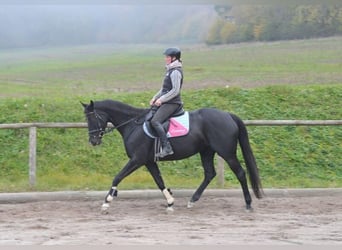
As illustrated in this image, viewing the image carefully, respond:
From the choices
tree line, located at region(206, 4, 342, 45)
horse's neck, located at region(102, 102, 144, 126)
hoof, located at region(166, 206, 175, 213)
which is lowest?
hoof, located at region(166, 206, 175, 213)

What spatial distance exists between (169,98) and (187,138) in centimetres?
61

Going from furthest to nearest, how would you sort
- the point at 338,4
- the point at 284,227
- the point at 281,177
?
the point at 281,177
the point at 284,227
the point at 338,4

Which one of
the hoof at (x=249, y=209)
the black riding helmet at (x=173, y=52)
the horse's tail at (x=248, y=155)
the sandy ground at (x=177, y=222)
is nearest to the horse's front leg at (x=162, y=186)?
the sandy ground at (x=177, y=222)

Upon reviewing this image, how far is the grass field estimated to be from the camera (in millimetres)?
9492

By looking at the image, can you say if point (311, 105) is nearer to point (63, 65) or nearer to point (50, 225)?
point (50, 225)

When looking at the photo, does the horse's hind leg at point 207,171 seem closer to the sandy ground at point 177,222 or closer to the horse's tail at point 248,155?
the sandy ground at point 177,222

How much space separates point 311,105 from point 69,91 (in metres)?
6.00

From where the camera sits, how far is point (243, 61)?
1902 cm

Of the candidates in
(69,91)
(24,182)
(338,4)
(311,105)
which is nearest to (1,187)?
(24,182)

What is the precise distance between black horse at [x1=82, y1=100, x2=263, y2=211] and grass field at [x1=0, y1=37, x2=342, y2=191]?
137 cm

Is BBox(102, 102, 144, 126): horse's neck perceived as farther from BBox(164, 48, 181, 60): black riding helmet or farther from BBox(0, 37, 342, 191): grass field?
BBox(0, 37, 342, 191): grass field

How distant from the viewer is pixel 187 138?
761cm

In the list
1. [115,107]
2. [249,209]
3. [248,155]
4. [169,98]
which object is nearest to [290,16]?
[169,98]

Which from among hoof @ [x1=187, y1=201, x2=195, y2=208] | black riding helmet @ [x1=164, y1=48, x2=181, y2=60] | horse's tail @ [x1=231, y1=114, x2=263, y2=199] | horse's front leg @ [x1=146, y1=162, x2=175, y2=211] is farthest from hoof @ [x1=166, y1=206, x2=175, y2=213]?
black riding helmet @ [x1=164, y1=48, x2=181, y2=60]
